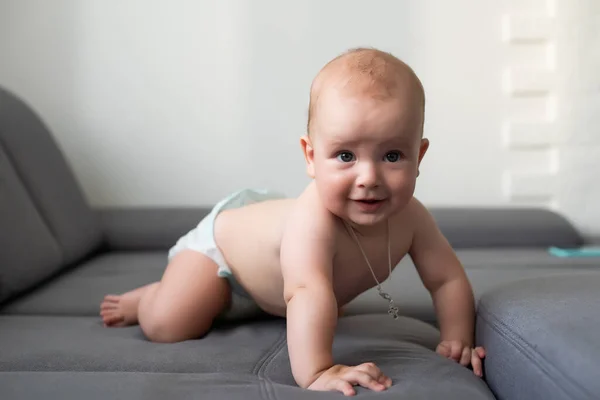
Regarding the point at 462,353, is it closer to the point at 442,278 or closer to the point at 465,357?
the point at 465,357

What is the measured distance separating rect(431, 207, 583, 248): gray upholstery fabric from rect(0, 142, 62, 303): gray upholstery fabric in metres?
1.09

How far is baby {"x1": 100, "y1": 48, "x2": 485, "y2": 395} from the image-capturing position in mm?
883

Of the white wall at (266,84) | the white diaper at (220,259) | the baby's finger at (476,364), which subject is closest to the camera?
the baby's finger at (476,364)

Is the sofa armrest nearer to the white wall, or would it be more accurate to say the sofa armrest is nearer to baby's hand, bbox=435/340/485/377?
the white wall

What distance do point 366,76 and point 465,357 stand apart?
0.43 meters

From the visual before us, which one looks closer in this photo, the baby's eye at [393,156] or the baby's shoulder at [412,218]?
the baby's eye at [393,156]

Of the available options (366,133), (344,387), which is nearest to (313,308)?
(344,387)

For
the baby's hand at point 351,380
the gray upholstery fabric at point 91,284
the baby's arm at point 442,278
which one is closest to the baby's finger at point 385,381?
the baby's hand at point 351,380

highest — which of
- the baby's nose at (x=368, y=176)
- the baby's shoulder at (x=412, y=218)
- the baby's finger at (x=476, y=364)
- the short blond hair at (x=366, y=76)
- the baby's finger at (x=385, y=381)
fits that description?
the short blond hair at (x=366, y=76)

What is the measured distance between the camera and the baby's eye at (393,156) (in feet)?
2.98

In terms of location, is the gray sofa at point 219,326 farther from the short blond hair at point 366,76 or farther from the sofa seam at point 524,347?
the short blond hair at point 366,76

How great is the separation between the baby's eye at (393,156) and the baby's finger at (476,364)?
1.00 feet

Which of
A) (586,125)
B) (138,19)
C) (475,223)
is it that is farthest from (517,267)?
(138,19)

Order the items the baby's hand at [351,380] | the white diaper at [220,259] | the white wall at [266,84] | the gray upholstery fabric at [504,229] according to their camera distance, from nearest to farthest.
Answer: the baby's hand at [351,380] < the white diaper at [220,259] < the gray upholstery fabric at [504,229] < the white wall at [266,84]
